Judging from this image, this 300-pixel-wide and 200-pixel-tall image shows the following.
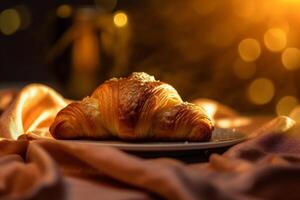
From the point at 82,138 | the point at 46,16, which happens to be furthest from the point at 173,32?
the point at 82,138

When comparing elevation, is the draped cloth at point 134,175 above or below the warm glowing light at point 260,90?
above

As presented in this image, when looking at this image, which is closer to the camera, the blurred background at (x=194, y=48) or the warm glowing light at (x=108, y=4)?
the blurred background at (x=194, y=48)

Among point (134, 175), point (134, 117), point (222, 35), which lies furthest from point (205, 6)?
point (134, 175)

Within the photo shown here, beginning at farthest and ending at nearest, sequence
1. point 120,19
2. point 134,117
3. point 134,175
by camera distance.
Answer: point 120,19 < point 134,117 < point 134,175

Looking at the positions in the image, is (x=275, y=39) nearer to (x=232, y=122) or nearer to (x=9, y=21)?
(x=232, y=122)

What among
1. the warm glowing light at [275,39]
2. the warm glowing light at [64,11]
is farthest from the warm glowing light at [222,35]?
the warm glowing light at [64,11]

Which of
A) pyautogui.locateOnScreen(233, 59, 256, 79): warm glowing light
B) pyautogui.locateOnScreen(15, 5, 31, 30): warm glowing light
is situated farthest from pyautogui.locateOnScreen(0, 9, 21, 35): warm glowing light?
Result: pyautogui.locateOnScreen(233, 59, 256, 79): warm glowing light

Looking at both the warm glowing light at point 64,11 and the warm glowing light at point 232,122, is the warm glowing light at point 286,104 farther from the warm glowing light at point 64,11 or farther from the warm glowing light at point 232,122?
the warm glowing light at point 64,11
